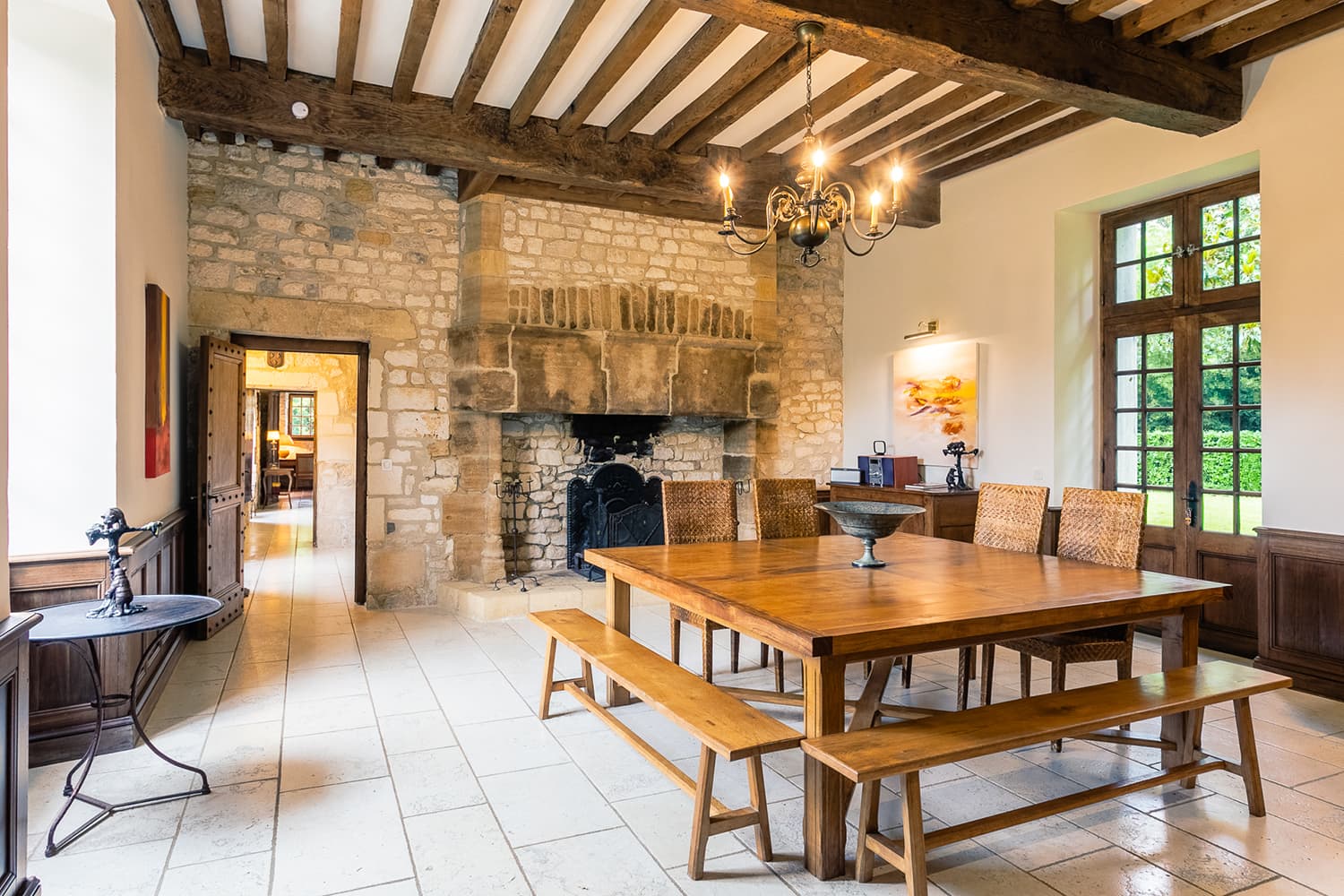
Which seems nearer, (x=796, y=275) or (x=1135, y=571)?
(x=1135, y=571)

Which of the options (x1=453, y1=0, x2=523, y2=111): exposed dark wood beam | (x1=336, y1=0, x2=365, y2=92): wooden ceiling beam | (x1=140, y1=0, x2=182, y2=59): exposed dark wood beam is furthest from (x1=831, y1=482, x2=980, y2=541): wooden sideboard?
(x1=140, y1=0, x2=182, y2=59): exposed dark wood beam

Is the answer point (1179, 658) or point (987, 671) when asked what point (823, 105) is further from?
point (1179, 658)

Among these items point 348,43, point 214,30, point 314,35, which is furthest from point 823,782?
point 214,30

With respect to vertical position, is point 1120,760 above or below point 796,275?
below

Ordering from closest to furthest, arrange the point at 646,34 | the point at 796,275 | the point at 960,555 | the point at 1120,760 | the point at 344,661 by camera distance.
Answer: the point at 1120,760
the point at 960,555
the point at 646,34
the point at 344,661
the point at 796,275

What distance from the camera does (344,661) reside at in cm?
422

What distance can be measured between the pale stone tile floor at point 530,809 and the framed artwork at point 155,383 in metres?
1.13

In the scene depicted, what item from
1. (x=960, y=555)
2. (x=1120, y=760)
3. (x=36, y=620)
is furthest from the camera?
(x=960, y=555)

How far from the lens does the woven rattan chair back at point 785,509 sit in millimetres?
4184

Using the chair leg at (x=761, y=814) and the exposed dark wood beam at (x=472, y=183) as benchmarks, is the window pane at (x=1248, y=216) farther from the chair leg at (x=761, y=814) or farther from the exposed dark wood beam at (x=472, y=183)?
the exposed dark wood beam at (x=472, y=183)

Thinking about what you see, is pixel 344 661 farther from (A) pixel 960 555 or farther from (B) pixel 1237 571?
(B) pixel 1237 571

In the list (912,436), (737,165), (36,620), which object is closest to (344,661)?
(36,620)

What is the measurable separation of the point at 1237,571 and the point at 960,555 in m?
2.22

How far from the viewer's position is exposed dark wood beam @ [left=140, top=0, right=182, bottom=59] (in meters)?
3.63
